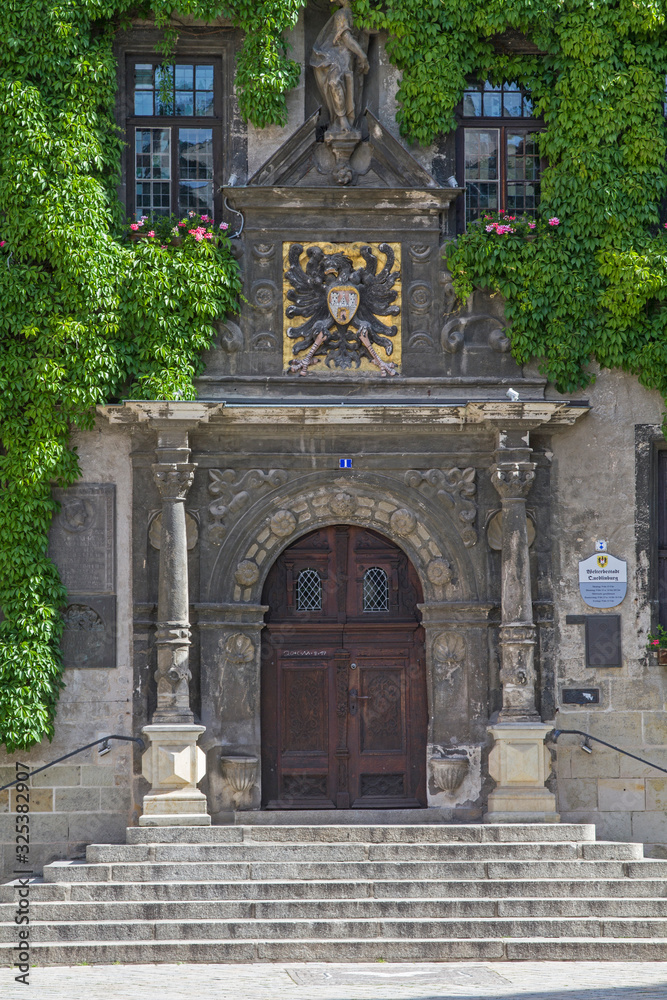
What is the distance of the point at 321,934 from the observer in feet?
30.3

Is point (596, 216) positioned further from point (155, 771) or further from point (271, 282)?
point (155, 771)

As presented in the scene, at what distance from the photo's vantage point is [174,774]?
11.0 metres

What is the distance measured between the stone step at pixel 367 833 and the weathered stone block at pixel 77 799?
930 millimetres

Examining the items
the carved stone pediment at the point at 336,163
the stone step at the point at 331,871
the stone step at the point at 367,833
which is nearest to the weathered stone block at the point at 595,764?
the stone step at the point at 367,833

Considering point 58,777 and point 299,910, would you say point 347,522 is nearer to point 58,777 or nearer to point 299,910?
point 58,777

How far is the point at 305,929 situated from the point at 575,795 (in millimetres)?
3299

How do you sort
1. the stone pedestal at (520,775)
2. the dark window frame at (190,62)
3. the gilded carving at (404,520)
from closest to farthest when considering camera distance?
the stone pedestal at (520,775)
the gilded carving at (404,520)
the dark window frame at (190,62)

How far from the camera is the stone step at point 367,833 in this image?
10484 mm

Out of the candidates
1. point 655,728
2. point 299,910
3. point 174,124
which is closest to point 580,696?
point 655,728

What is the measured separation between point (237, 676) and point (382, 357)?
3011 mm

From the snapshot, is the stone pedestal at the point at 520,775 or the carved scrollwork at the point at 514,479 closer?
the stone pedestal at the point at 520,775

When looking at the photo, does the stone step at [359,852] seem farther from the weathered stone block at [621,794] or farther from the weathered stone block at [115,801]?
the weathered stone block at [621,794]

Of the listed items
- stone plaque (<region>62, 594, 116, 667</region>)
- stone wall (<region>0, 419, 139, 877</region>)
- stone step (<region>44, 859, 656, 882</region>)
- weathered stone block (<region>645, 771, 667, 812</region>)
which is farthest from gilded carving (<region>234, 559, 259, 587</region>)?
weathered stone block (<region>645, 771, 667, 812</region>)

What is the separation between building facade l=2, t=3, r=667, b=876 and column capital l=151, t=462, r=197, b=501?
0.02 metres
